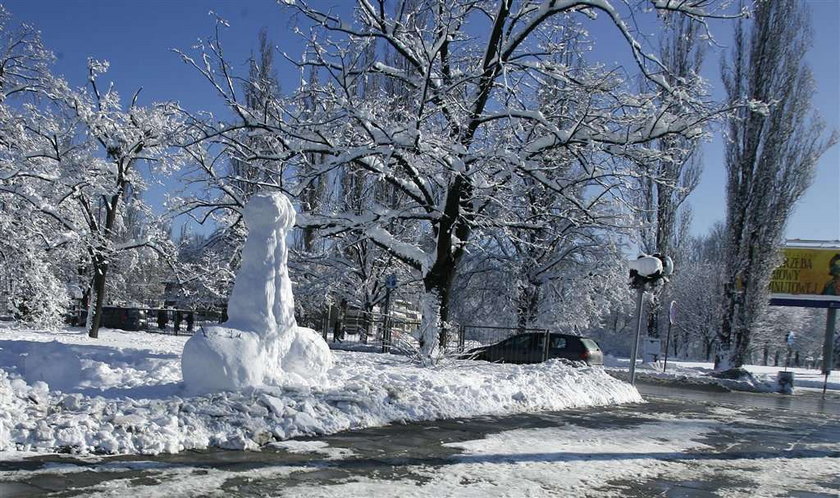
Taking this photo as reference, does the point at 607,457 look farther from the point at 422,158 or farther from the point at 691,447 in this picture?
the point at 422,158

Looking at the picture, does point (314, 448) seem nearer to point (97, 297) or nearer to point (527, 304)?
point (97, 297)

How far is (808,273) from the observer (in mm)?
35562

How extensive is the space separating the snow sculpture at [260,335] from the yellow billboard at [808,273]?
106 ft

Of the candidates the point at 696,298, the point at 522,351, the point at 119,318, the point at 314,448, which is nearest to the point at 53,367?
the point at 314,448

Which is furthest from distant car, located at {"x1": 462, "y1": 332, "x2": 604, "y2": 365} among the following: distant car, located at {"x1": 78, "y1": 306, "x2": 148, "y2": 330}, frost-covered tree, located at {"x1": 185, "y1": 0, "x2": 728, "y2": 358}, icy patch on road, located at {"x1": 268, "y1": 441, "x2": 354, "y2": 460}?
distant car, located at {"x1": 78, "y1": 306, "x2": 148, "y2": 330}

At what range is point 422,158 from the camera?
43.7 ft

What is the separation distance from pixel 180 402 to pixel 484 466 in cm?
341

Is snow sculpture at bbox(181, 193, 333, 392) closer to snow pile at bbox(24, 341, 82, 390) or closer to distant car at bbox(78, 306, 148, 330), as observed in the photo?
snow pile at bbox(24, 341, 82, 390)

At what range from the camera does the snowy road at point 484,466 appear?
5645 millimetres

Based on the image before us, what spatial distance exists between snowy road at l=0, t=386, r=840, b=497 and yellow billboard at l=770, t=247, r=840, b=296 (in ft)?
91.6

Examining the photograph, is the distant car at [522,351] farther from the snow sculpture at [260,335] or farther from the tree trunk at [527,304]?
the snow sculpture at [260,335]

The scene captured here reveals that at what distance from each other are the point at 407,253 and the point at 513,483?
8390mm

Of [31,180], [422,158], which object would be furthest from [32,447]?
[31,180]

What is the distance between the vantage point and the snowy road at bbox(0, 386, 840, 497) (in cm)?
564
